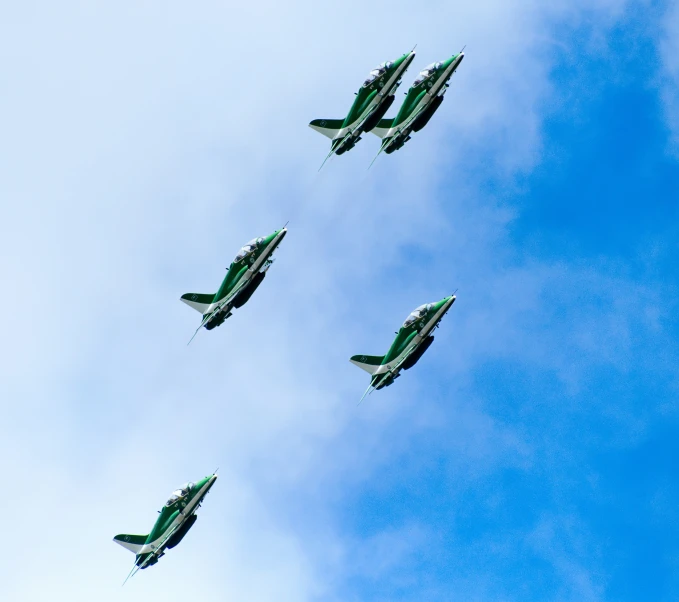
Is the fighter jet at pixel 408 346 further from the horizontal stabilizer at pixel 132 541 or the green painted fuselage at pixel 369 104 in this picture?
the horizontal stabilizer at pixel 132 541

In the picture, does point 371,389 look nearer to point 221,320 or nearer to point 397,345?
point 397,345

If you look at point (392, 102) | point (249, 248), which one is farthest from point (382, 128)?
point (249, 248)

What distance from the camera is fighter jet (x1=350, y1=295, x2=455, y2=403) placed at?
100875 mm

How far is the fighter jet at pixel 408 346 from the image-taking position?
331 feet

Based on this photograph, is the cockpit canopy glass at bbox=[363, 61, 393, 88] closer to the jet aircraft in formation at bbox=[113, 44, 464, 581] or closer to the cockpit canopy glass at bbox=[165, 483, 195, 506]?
the jet aircraft in formation at bbox=[113, 44, 464, 581]

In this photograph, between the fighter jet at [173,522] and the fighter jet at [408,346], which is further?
the fighter jet at [173,522]

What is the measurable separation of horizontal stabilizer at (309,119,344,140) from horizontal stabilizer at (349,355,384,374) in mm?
21611

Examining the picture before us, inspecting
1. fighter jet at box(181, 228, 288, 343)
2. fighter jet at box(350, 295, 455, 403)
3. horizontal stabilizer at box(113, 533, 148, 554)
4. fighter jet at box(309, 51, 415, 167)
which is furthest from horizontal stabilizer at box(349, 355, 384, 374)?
horizontal stabilizer at box(113, 533, 148, 554)

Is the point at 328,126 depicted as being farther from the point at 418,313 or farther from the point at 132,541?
the point at 132,541

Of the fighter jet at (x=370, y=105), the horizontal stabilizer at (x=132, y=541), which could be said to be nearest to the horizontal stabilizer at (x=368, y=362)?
the fighter jet at (x=370, y=105)

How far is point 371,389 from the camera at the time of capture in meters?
104

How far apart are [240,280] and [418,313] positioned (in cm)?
1768

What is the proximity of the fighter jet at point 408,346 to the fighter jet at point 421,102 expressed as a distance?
15.9 metres

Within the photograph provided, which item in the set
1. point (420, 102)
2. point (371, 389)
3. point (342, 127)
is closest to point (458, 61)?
point (420, 102)
